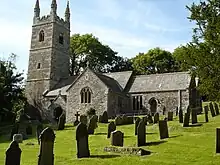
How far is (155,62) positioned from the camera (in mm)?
63125

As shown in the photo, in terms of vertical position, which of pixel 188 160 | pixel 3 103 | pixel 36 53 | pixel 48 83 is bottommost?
pixel 188 160

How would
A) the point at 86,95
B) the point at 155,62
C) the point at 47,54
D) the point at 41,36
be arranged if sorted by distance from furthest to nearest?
the point at 155,62 < the point at 41,36 < the point at 47,54 < the point at 86,95

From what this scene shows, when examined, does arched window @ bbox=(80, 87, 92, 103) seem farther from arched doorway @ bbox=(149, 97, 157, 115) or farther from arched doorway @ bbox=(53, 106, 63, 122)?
arched doorway @ bbox=(149, 97, 157, 115)

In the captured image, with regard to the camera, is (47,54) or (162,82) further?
(47,54)

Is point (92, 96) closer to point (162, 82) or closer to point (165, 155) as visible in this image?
point (162, 82)

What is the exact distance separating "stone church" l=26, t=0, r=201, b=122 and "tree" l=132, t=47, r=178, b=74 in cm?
1747

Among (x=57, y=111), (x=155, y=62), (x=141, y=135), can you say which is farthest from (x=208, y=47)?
(x=155, y=62)

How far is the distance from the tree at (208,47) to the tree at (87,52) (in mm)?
47056

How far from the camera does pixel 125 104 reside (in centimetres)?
4209

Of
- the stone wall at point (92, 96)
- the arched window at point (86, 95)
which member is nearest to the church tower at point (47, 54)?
the stone wall at point (92, 96)

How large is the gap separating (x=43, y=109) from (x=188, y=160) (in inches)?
1442

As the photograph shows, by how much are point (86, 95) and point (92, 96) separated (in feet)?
3.12

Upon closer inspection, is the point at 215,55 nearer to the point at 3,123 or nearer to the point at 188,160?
the point at 188,160

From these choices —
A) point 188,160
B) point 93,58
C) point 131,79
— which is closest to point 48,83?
point 131,79
